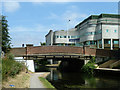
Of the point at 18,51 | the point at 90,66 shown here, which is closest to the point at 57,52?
the point at 90,66

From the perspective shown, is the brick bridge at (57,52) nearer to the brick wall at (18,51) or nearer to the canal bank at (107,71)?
the brick wall at (18,51)

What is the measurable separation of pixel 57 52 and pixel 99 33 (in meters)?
30.4

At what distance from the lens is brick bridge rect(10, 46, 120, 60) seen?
1452 inches

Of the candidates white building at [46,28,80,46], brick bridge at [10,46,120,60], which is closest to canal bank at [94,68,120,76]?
brick bridge at [10,46,120,60]

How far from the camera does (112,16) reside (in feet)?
228

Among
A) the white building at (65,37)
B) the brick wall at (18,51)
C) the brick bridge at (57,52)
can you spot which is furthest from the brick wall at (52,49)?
the white building at (65,37)

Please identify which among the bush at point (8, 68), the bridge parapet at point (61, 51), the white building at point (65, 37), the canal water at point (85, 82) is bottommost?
the canal water at point (85, 82)

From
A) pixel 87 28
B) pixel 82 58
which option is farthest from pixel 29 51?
pixel 87 28

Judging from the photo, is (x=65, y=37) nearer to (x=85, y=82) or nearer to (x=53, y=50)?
(x=53, y=50)

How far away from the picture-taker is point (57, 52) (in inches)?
1505

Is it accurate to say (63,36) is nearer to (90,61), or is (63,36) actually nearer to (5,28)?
(90,61)

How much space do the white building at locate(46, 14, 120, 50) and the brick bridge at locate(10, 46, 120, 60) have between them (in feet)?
76.6

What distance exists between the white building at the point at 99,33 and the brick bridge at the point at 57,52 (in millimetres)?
23357

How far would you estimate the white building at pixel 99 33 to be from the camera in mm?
62688
